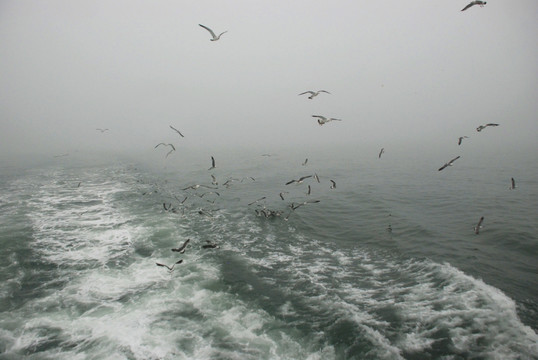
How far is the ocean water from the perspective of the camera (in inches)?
361

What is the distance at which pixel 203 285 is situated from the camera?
500 inches

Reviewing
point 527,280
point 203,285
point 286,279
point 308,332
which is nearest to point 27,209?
point 203,285

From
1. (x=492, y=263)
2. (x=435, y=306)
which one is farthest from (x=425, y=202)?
(x=435, y=306)

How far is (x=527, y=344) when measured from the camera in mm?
8758

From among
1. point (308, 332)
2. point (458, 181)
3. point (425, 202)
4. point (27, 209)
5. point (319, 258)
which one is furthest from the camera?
point (458, 181)

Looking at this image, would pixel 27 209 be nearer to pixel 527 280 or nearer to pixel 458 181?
pixel 527 280

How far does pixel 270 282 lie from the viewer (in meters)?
12.9

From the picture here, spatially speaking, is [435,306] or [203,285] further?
[203,285]

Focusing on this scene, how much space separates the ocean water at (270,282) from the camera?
9164mm

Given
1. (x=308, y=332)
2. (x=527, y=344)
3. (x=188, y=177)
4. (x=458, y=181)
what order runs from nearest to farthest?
(x=527, y=344), (x=308, y=332), (x=458, y=181), (x=188, y=177)

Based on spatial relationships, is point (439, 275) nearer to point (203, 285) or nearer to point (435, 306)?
point (435, 306)

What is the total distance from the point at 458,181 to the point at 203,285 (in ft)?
123

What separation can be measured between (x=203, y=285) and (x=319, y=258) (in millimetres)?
6120

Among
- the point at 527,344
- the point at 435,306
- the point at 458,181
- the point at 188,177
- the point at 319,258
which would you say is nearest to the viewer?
the point at 527,344
